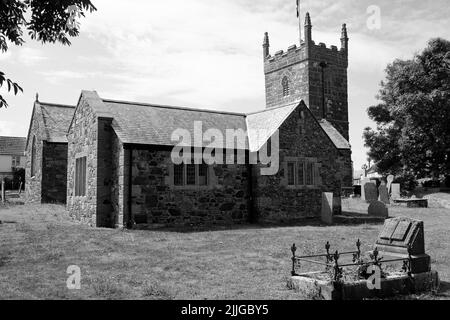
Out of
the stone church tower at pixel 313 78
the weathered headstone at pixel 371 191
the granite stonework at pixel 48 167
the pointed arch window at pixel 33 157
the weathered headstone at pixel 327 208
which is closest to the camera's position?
the weathered headstone at pixel 327 208

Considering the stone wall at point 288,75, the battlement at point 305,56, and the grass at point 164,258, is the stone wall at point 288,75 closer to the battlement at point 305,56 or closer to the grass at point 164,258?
the battlement at point 305,56

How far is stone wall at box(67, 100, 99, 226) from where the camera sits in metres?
19.6

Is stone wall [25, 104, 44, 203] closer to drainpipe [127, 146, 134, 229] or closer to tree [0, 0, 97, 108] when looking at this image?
drainpipe [127, 146, 134, 229]

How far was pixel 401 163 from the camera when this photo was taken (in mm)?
37375

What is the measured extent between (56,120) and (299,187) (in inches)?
699

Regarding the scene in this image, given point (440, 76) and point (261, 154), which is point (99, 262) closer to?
point (261, 154)

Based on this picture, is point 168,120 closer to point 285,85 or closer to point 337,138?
point 337,138

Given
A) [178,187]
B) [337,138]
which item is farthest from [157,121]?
[337,138]

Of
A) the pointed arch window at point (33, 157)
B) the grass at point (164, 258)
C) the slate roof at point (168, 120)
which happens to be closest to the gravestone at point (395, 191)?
the grass at point (164, 258)

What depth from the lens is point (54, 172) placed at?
2883 cm

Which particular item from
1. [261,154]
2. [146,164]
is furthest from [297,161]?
[146,164]

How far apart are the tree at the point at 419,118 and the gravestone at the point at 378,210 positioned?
42.8ft

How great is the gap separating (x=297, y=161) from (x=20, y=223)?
12.6 metres

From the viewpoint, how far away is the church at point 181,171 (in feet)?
61.6
